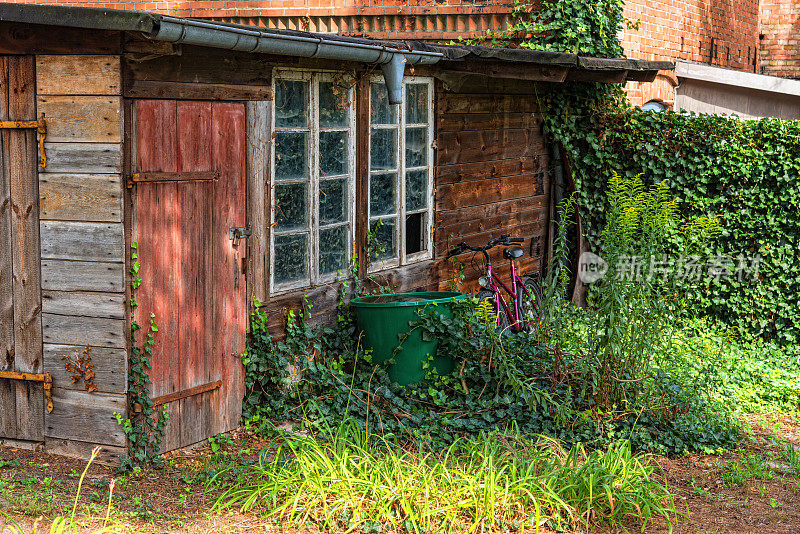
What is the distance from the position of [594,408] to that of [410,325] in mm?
1580

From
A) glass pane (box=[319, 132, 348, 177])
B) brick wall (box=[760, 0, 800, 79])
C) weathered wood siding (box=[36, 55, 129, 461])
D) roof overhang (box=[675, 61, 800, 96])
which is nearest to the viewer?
weathered wood siding (box=[36, 55, 129, 461])

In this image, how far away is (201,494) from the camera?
17.4ft

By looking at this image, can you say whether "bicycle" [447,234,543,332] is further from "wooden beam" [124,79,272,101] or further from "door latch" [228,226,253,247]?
"wooden beam" [124,79,272,101]

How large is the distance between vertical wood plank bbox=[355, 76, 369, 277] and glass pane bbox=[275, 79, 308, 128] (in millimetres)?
709

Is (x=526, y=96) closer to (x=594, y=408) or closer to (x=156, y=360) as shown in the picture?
(x=594, y=408)

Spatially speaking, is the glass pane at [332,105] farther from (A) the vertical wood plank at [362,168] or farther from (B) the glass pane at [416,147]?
(B) the glass pane at [416,147]

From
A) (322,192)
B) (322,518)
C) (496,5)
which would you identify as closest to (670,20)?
(496,5)

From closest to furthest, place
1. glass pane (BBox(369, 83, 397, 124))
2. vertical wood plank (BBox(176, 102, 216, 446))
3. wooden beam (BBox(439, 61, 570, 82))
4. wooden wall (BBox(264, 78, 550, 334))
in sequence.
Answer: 1. vertical wood plank (BBox(176, 102, 216, 446))
2. glass pane (BBox(369, 83, 397, 124))
3. wooden beam (BBox(439, 61, 570, 82))
4. wooden wall (BBox(264, 78, 550, 334))

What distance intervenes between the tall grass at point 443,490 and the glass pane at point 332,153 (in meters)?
2.51

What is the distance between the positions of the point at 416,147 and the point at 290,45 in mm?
2840

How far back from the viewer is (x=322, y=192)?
7242mm

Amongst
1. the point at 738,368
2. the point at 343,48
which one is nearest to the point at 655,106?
the point at 738,368

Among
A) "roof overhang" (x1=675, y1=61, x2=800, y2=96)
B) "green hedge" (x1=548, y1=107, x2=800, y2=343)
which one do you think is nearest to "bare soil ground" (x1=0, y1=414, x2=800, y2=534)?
"green hedge" (x1=548, y1=107, x2=800, y2=343)

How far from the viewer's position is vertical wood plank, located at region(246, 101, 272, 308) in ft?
20.9
